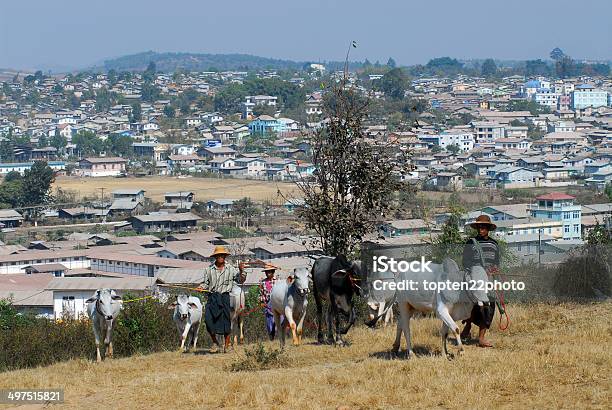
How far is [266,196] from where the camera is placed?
6050cm

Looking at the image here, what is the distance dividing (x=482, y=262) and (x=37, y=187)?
168 feet

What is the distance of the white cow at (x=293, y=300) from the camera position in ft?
34.1

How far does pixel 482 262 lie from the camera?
30.4 feet

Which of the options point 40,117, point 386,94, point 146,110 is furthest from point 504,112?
point 40,117

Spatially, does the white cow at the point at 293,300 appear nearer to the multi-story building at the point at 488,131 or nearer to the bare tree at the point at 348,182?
the bare tree at the point at 348,182

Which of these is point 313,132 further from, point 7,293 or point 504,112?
point 504,112

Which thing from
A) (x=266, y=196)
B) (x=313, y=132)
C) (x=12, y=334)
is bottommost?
(x=266, y=196)

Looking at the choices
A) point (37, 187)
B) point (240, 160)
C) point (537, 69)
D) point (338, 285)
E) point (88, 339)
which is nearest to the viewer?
point (338, 285)

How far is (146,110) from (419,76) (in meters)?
66.5

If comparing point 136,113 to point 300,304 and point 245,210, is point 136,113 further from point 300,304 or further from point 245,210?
point 300,304

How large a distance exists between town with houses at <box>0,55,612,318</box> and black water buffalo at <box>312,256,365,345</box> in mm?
2648

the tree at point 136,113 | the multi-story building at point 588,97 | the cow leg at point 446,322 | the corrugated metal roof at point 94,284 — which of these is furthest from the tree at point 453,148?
the cow leg at point 446,322

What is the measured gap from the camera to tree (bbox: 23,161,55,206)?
58000mm

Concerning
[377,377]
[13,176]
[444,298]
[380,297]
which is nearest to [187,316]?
[380,297]
